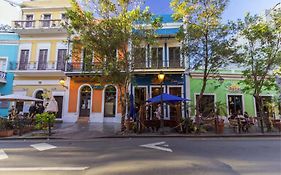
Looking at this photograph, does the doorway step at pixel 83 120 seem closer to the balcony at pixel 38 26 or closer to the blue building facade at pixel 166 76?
the blue building facade at pixel 166 76

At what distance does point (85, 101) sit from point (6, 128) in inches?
308

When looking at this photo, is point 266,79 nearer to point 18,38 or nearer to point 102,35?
point 102,35

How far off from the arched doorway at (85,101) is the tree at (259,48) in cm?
1234

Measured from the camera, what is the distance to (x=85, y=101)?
20.2m

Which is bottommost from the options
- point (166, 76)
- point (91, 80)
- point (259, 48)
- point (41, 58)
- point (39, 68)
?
point (91, 80)

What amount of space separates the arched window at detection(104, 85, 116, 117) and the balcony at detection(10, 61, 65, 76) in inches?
169

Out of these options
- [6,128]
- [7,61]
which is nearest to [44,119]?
[6,128]

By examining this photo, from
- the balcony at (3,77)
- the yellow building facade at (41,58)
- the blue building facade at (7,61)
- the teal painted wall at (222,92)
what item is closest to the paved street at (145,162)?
the teal painted wall at (222,92)

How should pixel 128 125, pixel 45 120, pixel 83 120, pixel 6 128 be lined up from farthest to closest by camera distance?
pixel 83 120
pixel 128 125
pixel 6 128
pixel 45 120

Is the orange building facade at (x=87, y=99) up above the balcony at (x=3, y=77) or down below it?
below

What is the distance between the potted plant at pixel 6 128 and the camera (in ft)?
40.4

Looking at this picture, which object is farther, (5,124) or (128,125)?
(128,125)

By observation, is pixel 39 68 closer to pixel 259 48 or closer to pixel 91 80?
pixel 91 80

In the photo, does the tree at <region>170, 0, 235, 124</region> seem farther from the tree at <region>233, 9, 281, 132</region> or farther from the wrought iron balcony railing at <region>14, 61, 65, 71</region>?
the wrought iron balcony railing at <region>14, 61, 65, 71</region>
